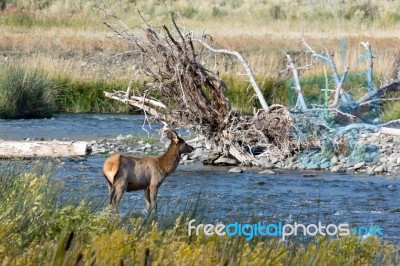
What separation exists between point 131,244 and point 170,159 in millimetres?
5553

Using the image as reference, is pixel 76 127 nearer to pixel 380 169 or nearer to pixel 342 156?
pixel 342 156

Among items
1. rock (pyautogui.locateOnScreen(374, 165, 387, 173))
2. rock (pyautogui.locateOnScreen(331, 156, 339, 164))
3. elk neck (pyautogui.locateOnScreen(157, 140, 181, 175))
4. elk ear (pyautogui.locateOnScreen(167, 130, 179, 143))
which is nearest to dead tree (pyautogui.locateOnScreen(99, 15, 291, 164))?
rock (pyautogui.locateOnScreen(331, 156, 339, 164))

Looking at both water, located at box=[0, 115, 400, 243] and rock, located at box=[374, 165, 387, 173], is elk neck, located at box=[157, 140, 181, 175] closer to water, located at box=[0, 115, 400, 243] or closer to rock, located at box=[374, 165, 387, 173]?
water, located at box=[0, 115, 400, 243]

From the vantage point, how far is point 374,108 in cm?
1920

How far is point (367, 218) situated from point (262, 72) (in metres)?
14.3

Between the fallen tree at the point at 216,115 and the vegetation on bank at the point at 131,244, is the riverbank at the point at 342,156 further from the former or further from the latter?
the vegetation on bank at the point at 131,244

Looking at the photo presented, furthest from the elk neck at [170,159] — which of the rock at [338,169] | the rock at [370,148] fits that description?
the rock at [370,148]

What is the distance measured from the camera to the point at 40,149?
49.5ft

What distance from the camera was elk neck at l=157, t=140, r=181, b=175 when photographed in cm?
1157

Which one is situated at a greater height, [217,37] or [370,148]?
[370,148]

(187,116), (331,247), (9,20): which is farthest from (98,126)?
(9,20)

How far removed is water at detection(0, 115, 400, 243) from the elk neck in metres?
0.37

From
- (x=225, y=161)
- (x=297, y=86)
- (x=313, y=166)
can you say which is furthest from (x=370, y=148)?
(x=225, y=161)

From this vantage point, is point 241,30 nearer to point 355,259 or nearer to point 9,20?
point 9,20
